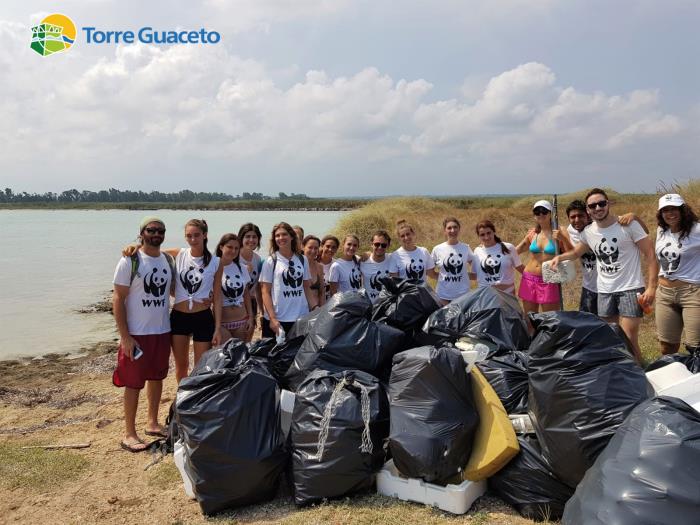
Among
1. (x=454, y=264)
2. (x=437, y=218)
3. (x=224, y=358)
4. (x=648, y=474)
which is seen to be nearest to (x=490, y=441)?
(x=648, y=474)

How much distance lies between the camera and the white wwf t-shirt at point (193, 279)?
380cm

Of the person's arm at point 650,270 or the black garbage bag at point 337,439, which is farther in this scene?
the person's arm at point 650,270

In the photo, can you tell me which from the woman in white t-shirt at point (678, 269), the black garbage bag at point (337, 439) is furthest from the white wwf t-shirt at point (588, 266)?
the black garbage bag at point (337, 439)

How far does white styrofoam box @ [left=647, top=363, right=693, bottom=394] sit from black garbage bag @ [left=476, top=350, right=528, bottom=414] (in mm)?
624

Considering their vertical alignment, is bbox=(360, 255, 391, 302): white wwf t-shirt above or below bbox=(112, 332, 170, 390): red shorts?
above

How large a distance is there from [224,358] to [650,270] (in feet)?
10.0

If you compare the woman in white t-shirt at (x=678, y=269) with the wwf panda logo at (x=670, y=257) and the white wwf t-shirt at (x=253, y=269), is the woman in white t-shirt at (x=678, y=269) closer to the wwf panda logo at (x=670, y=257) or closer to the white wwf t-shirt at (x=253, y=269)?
the wwf panda logo at (x=670, y=257)

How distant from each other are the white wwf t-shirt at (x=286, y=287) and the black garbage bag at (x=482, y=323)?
1197 millimetres

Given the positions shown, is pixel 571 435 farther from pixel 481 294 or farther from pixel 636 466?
pixel 481 294

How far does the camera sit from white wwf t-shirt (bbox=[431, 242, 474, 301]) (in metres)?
4.69

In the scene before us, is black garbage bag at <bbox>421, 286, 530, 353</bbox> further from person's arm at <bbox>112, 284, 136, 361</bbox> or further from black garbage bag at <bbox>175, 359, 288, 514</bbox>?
person's arm at <bbox>112, 284, 136, 361</bbox>

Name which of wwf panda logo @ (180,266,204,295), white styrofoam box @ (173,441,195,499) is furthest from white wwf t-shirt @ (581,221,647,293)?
white styrofoam box @ (173,441,195,499)

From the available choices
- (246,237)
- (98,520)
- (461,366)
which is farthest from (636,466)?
(246,237)

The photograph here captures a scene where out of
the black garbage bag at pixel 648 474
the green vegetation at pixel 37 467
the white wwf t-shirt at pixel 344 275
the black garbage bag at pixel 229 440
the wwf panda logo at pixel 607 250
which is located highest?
the wwf panda logo at pixel 607 250
